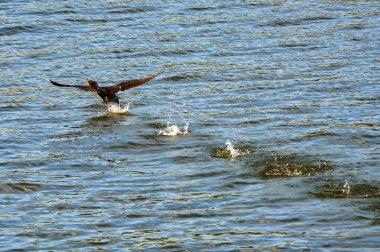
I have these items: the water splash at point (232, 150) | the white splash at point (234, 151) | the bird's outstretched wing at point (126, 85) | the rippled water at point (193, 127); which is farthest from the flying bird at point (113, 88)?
the white splash at point (234, 151)

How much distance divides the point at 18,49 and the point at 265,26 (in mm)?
6301

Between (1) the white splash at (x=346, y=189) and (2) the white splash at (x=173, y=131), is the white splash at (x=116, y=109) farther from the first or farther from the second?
(1) the white splash at (x=346, y=189)

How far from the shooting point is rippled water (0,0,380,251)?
1305 centimetres

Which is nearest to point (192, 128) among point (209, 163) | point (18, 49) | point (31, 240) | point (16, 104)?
point (209, 163)

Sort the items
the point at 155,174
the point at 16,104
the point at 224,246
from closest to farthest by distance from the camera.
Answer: the point at 224,246 < the point at 155,174 < the point at 16,104

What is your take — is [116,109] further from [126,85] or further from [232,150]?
[232,150]

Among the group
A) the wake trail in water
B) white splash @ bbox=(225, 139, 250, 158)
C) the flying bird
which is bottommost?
the wake trail in water

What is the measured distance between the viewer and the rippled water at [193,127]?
1305cm

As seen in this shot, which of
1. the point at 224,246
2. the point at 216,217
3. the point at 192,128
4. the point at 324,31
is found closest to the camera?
the point at 224,246

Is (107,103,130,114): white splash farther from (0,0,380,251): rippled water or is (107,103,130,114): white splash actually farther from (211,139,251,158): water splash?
(211,139,251,158): water splash

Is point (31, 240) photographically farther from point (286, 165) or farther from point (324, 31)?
point (324, 31)

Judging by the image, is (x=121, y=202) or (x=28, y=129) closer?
(x=121, y=202)

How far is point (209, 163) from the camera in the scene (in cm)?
1587

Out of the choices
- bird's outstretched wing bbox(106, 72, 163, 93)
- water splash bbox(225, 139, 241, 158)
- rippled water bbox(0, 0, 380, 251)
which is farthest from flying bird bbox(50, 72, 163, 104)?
water splash bbox(225, 139, 241, 158)
